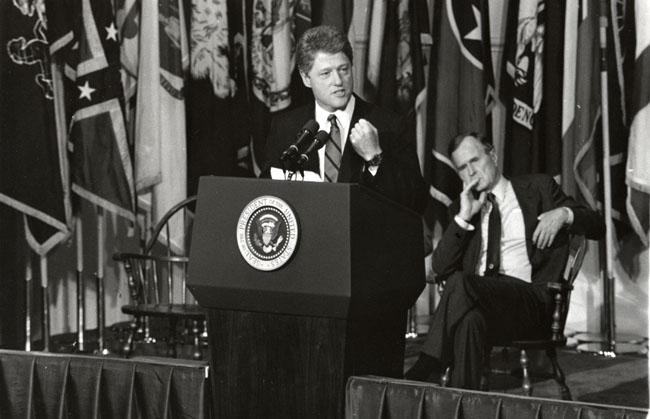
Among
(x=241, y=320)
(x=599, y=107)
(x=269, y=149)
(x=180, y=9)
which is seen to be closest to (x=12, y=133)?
(x=180, y=9)

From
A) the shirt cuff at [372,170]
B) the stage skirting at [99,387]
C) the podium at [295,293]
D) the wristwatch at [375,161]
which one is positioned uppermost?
the wristwatch at [375,161]

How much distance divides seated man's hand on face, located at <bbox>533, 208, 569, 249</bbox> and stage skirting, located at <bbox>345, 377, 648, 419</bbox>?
172 cm

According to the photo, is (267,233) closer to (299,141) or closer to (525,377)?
(299,141)

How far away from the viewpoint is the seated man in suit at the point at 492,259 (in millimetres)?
3557

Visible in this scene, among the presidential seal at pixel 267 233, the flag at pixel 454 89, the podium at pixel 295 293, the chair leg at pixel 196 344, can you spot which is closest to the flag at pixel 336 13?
the flag at pixel 454 89

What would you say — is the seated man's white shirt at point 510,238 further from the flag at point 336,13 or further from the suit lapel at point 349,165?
the flag at point 336,13

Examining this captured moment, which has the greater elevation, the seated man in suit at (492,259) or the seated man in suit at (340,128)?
the seated man in suit at (340,128)

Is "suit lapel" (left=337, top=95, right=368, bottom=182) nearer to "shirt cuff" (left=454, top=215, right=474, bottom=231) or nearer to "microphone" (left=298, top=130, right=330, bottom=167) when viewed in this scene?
"microphone" (left=298, top=130, right=330, bottom=167)

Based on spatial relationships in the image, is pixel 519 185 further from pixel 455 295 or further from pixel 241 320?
pixel 241 320

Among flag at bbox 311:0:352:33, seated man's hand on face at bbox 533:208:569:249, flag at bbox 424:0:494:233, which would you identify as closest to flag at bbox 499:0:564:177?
flag at bbox 424:0:494:233

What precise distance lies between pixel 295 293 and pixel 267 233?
6.2 inches

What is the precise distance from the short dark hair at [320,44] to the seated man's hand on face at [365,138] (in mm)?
576

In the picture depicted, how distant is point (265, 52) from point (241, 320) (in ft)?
11.1

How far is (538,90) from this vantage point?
206 inches
